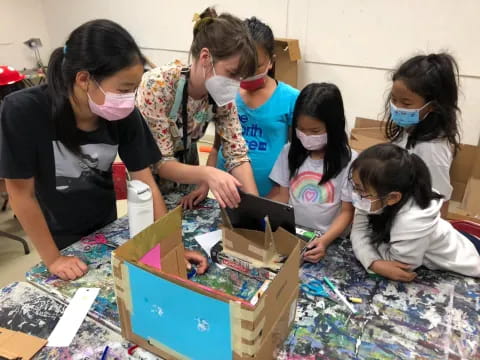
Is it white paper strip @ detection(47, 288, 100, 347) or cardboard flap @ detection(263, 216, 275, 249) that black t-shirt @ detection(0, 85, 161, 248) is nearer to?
white paper strip @ detection(47, 288, 100, 347)

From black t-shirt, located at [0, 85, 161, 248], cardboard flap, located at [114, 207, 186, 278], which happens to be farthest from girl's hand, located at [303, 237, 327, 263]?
black t-shirt, located at [0, 85, 161, 248]

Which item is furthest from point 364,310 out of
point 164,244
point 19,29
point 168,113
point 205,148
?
point 19,29

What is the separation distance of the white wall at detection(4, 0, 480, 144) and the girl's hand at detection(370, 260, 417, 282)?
233cm

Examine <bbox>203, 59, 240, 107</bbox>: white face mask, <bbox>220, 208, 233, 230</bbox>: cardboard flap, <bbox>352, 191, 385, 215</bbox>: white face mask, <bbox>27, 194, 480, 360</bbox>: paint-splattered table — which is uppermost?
<bbox>203, 59, 240, 107</bbox>: white face mask

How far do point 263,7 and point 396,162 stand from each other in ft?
9.26

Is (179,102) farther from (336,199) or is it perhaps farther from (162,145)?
(336,199)

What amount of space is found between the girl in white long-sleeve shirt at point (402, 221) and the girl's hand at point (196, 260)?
49 centimetres

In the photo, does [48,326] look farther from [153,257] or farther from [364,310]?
[364,310]

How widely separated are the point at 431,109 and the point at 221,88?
0.89m

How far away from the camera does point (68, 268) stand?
3.68 feet

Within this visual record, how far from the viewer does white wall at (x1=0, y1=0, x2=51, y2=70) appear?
4.48 meters

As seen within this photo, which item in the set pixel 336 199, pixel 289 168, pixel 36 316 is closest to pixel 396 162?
pixel 336 199

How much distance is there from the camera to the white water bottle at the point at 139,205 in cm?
117

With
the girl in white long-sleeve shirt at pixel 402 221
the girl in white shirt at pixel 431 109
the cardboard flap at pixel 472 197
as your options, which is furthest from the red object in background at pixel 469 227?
the cardboard flap at pixel 472 197
